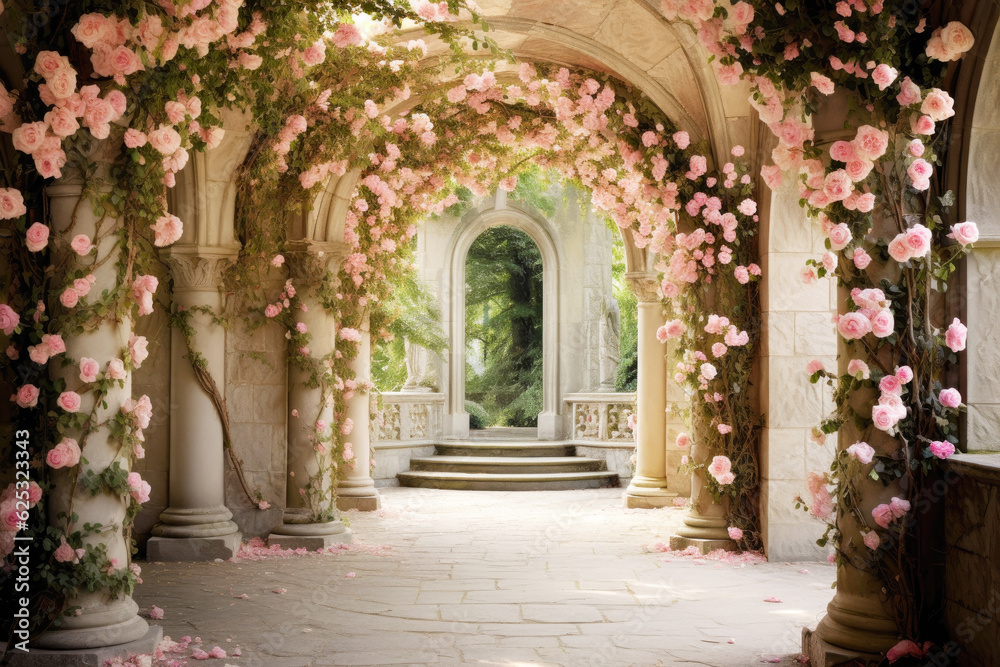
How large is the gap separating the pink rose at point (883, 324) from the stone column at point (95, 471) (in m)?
2.91

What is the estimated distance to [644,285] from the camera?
9.45m

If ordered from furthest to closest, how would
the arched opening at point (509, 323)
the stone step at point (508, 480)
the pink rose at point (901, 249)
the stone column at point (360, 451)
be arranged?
1. the arched opening at point (509, 323)
2. the stone step at point (508, 480)
3. the stone column at point (360, 451)
4. the pink rose at point (901, 249)

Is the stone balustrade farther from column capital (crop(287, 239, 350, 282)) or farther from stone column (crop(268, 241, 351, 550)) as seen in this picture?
column capital (crop(287, 239, 350, 282))

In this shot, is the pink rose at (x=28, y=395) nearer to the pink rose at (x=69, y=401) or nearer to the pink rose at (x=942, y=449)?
the pink rose at (x=69, y=401)

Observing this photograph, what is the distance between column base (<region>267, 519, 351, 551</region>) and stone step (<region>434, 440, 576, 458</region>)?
566 centimetres

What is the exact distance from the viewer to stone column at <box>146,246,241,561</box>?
21.3ft

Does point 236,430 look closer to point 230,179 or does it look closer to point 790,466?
point 230,179

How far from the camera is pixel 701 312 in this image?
664 centimetres

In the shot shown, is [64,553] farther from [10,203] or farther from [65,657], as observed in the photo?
[10,203]

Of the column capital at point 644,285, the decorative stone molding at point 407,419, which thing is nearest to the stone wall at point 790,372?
the column capital at point 644,285

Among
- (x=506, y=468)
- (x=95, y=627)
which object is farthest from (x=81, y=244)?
(x=506, y=468)

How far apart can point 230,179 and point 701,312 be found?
3.44 meters

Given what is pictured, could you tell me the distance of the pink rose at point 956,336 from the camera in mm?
3339

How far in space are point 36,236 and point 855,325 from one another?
10.1ft
